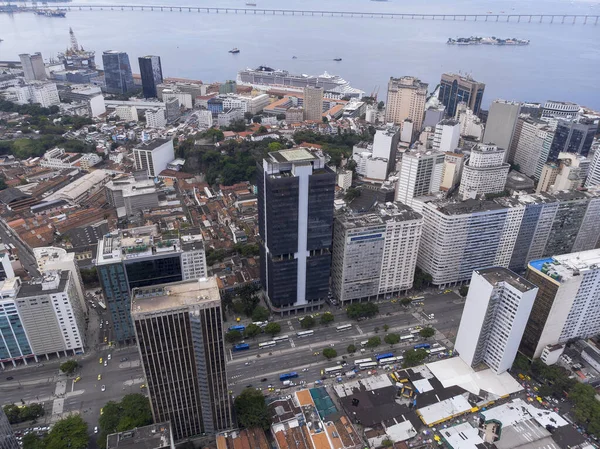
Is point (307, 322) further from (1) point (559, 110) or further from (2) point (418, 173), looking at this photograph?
(1) point (559, 110)

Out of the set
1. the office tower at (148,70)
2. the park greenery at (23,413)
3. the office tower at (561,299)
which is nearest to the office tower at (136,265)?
the park greenery at (23,413)

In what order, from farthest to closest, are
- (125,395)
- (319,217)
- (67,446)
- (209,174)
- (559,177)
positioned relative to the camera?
(209,174)
(559,177)
(319,217)
(125,395)
(67,446)

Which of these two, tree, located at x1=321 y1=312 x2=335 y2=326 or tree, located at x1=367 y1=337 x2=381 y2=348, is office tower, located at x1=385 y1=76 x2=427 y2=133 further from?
tree, located at x1=367 y1=337 x2=381 y2=348

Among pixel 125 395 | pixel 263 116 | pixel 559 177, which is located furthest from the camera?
pixel 263 116

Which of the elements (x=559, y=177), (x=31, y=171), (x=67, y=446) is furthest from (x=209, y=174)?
(x=559, y=177)

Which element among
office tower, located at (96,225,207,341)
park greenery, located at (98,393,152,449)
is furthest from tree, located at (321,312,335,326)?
park greenery, located at (98,393,152,449)

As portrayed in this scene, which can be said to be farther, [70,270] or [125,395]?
[70,270]

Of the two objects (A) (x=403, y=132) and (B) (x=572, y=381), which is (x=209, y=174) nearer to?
(A) (x=403, y=132)

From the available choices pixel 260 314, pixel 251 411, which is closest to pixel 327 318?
pixel 260 314
